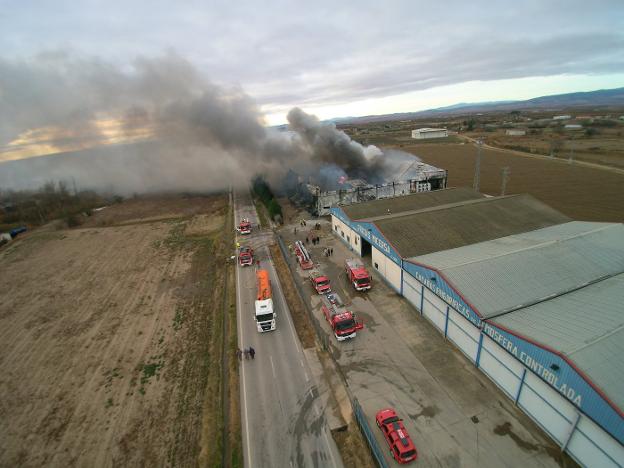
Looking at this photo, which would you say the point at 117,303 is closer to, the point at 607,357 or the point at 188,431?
the point at 188,431

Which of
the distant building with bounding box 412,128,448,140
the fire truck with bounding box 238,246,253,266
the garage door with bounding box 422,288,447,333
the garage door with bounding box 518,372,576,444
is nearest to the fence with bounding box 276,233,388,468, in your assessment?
the fire truck with bounding box 238,246,253,266

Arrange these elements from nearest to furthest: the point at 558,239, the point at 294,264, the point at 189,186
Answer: the point at 558,239 → the point at 294,264 → the point at 189,186

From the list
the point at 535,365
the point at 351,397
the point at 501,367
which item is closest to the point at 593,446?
the point at 535,365

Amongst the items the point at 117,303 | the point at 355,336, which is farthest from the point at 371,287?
the point at 117,303

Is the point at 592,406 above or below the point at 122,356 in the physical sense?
above

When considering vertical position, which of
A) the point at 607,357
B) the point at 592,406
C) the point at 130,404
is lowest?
the point at 130,404

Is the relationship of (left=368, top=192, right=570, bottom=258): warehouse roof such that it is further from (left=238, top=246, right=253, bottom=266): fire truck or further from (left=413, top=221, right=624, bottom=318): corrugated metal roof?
(left=238, top=246, right=253, bottom=266): fire truck

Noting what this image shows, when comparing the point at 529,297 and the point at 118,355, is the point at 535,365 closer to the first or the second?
the point at 529,297
